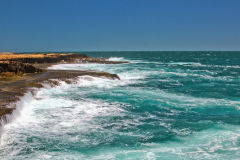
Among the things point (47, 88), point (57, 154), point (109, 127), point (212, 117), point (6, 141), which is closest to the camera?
point (57, 154)

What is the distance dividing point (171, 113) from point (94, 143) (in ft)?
23.7

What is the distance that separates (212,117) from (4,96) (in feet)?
44.0

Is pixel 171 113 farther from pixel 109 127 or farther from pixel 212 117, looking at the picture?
pixel 109 127

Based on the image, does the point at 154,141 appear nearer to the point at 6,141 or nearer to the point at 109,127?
the point at 109,127

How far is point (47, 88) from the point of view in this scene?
24094mm

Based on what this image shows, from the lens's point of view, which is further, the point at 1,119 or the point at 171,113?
the point at 171,113

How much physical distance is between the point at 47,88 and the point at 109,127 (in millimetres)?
12071

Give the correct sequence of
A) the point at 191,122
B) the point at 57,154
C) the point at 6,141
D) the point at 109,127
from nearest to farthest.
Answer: the point at 57,154 < the point at 6,141 < the point at 109,127 < the point at 191,122

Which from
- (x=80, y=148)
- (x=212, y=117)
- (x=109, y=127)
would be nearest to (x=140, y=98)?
(x=212, y=117)

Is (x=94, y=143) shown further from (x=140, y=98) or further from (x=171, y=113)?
(x=140, y=98)

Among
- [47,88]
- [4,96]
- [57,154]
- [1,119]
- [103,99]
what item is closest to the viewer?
[57,154]

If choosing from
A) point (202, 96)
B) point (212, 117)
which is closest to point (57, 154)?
point (212, 117)

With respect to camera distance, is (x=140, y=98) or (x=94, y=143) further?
(x=140, y=98)

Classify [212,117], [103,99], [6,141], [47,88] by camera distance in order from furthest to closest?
[47,88] < [103,99] < [212,117] < [6,141]
